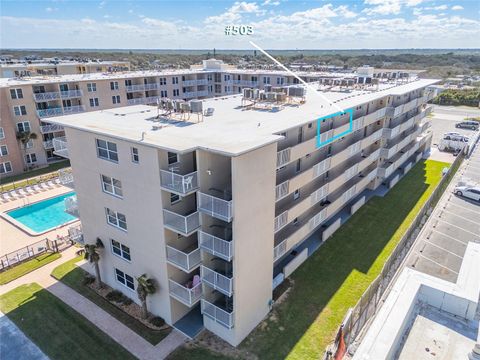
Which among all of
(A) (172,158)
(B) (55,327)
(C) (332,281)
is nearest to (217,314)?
(A) (172,158)

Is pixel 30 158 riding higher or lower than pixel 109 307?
higher

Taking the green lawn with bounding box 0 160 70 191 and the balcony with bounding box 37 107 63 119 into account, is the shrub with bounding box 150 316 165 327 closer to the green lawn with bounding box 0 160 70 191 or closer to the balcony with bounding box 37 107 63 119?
the green lawn with bounding box 0 160 70 191

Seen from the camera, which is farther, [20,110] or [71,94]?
[71,94]

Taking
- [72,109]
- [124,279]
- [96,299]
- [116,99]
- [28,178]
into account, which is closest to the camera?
[96,299]

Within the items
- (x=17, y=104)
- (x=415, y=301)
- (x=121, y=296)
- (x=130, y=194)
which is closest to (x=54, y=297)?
(x=121, y=296)

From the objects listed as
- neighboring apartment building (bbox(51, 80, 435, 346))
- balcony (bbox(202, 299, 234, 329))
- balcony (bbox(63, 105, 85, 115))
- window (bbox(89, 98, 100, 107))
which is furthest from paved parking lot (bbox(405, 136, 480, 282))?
window (bbox(89, 98, 100, 107))

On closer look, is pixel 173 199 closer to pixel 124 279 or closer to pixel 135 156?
pixel 135 156

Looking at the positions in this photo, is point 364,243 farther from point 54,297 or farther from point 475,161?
point 475,161

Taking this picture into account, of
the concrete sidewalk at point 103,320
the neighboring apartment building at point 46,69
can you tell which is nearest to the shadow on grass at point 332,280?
the concrete sidewalk at point 103,320
